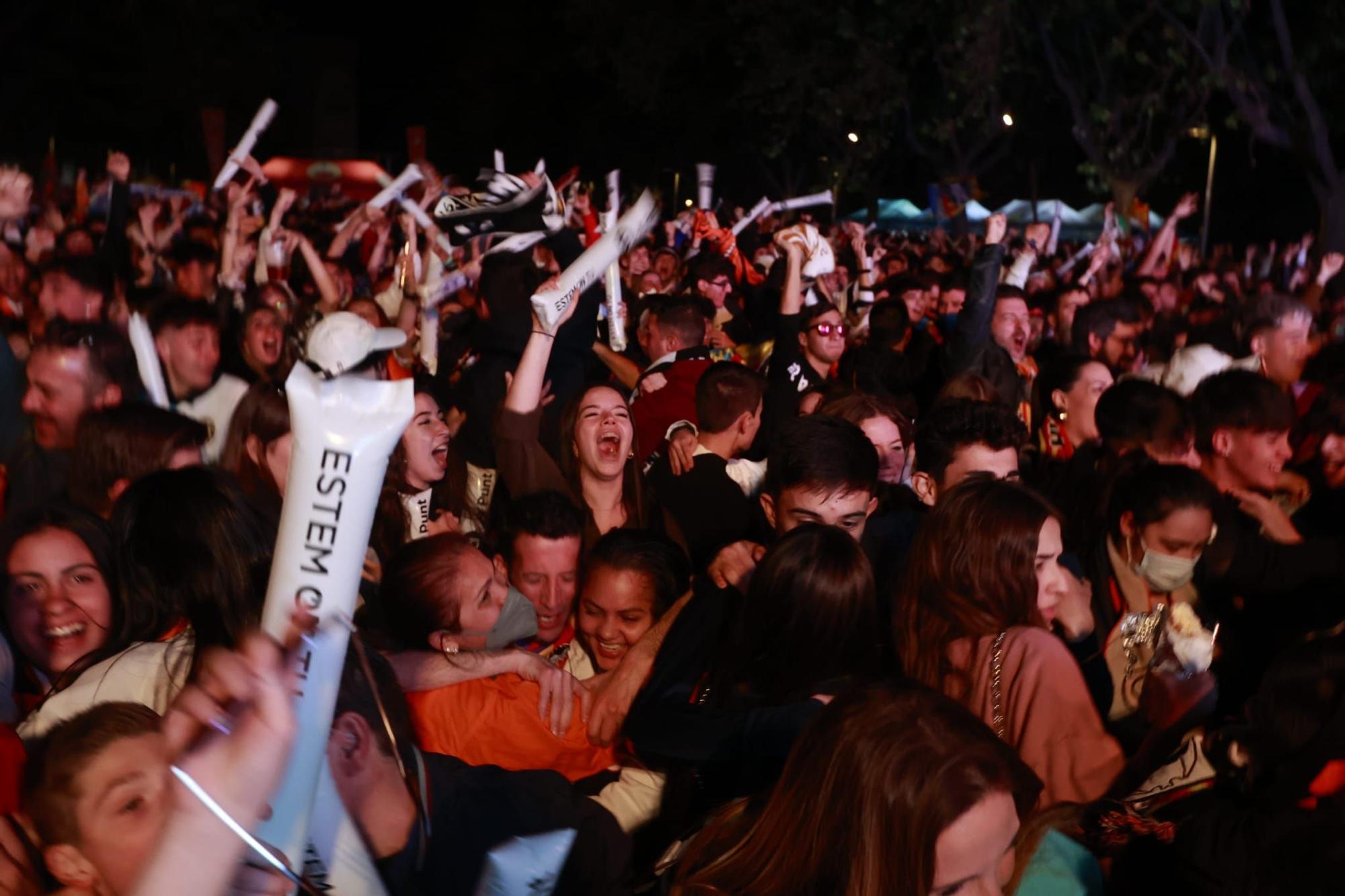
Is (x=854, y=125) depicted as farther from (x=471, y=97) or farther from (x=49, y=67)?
(x=49, y=67)

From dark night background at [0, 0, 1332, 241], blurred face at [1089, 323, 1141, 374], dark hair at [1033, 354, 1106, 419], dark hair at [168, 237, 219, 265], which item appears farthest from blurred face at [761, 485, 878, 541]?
dark night background at [0, 0, 1332, 241]

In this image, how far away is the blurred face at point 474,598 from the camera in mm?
3594

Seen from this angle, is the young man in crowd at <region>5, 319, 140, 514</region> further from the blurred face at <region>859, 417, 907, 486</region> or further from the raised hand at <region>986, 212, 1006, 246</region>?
the raised hand at <region>986, 212, 1006, 246</region>

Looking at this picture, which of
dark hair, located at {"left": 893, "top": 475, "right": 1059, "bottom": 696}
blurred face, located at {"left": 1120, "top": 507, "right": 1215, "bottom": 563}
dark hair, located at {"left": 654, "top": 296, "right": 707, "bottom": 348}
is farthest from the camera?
dark hair, located at {"left": 654, "top": 296, "right": 707, "bottom": 348}

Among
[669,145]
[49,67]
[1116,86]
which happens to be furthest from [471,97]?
[1116,86]

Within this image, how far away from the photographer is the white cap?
1.95 meters

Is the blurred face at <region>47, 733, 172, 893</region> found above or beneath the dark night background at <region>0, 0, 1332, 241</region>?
beneath

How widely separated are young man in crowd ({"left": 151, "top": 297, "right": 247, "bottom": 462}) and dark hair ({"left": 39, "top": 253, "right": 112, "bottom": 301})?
1210mm

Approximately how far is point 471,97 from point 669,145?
9.77 metres

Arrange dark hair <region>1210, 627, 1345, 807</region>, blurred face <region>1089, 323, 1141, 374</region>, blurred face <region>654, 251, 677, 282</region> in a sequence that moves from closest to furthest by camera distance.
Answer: dark hair <region>1210, 627, 1345, 807</region>, blurred face <region>1089, 323, 1141, 374</region>, blurred face <region>654, 251, 677, 282</region>

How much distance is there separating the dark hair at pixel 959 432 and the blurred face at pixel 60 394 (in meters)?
2.85

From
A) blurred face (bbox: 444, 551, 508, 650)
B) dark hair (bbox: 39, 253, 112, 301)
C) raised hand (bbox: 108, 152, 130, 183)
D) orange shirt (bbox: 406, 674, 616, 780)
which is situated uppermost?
raised hand (bbox: 108, 152, 130, 183)

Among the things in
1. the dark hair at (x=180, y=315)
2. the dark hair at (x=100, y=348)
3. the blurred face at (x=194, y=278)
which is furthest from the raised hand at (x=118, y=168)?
the dark hair at (x=100, y=348)

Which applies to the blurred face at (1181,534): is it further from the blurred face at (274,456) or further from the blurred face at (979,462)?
the blurred face at (274,456)
